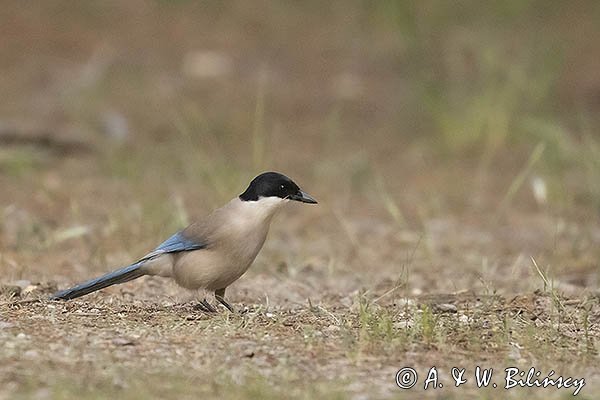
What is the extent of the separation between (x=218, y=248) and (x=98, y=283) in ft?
1.77

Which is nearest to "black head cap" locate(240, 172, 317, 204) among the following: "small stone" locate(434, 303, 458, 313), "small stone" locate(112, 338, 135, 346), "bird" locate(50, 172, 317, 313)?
"bird" locate(50, 172, 317, 313)

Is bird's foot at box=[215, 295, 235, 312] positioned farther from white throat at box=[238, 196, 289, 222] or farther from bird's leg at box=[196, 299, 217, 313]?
white throat at box=[238, 196, 289, 222]

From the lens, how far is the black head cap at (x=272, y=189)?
18.4 ft

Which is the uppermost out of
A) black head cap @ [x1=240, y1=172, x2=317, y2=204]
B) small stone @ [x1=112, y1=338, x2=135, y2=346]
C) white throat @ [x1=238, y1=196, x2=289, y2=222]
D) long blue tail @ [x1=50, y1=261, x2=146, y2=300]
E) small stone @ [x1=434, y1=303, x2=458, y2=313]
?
black head cap @ [x1=240, y1=172, x2=317, y2=204]

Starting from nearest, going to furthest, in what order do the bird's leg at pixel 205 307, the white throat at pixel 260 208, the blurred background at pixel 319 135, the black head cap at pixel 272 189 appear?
1. the bird's leg at pixel 205 307
2. the white throat at pixel 260 208
3. the black head cap at pixel 272 189
4. the blurred background at pixel 319 135

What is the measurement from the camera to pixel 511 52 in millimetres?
11828

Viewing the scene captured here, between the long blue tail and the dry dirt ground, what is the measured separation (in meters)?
0.14

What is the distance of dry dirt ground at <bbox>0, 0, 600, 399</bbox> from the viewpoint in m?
4.44

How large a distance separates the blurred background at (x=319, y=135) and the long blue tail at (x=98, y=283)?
0.79 meters

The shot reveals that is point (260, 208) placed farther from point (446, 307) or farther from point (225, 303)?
point (446, 307)

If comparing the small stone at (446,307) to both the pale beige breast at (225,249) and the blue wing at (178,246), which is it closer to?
the pale beige breast at (225,249)

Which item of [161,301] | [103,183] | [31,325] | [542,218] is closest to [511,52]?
[542,218]

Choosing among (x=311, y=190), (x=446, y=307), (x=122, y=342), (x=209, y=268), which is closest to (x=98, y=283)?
(x=209, y=268)

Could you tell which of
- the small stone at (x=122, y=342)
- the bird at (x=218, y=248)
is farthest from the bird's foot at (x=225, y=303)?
the small stone at (x=122, y=342)
